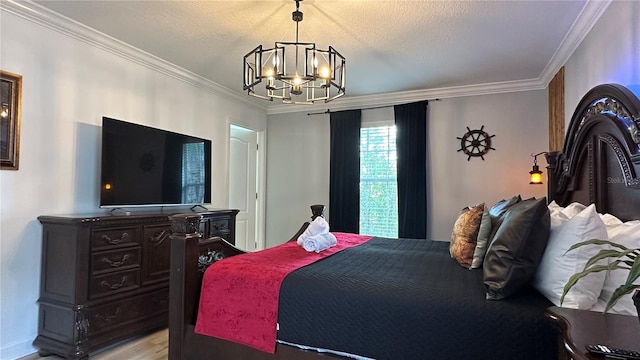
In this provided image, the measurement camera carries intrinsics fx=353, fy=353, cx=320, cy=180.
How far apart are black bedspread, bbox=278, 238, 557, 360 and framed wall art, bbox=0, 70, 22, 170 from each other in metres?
Answer: 2.25

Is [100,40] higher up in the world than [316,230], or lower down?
higher up

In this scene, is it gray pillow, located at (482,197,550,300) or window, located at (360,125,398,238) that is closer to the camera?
gray pillow, located at (482,197,550,300)

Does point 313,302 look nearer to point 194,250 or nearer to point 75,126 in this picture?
point 194,250

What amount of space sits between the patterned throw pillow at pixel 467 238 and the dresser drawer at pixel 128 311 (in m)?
2.50

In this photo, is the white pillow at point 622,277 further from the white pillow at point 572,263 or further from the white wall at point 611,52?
the white wall at point 611,52

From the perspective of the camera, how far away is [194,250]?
207 centimetres

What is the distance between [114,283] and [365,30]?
9.34ft

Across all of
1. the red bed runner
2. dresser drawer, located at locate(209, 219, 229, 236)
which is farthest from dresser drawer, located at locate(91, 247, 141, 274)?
the red bed runner

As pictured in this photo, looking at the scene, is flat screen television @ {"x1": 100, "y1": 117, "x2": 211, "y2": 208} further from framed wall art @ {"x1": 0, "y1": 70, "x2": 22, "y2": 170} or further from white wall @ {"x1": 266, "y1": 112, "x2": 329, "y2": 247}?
white wall @ {"x1": 266, "y1": 112, "x2": 329, "y2": 247}

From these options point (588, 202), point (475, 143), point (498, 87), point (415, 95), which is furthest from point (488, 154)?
point (588, 202)

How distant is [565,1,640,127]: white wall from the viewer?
6.68 ft

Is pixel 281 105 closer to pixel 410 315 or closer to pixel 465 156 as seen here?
pixel 465 156

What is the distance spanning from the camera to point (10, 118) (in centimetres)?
254

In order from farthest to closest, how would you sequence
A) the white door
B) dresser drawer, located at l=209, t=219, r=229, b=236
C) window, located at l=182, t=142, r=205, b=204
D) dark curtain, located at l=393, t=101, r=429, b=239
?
the white door, dark curtain, located at l=393, t=101, r=429, b=239, window, located at l=182, t=142, r=205, b=204, dresser drawer, located at l=209, t=219, r=229, b=236
